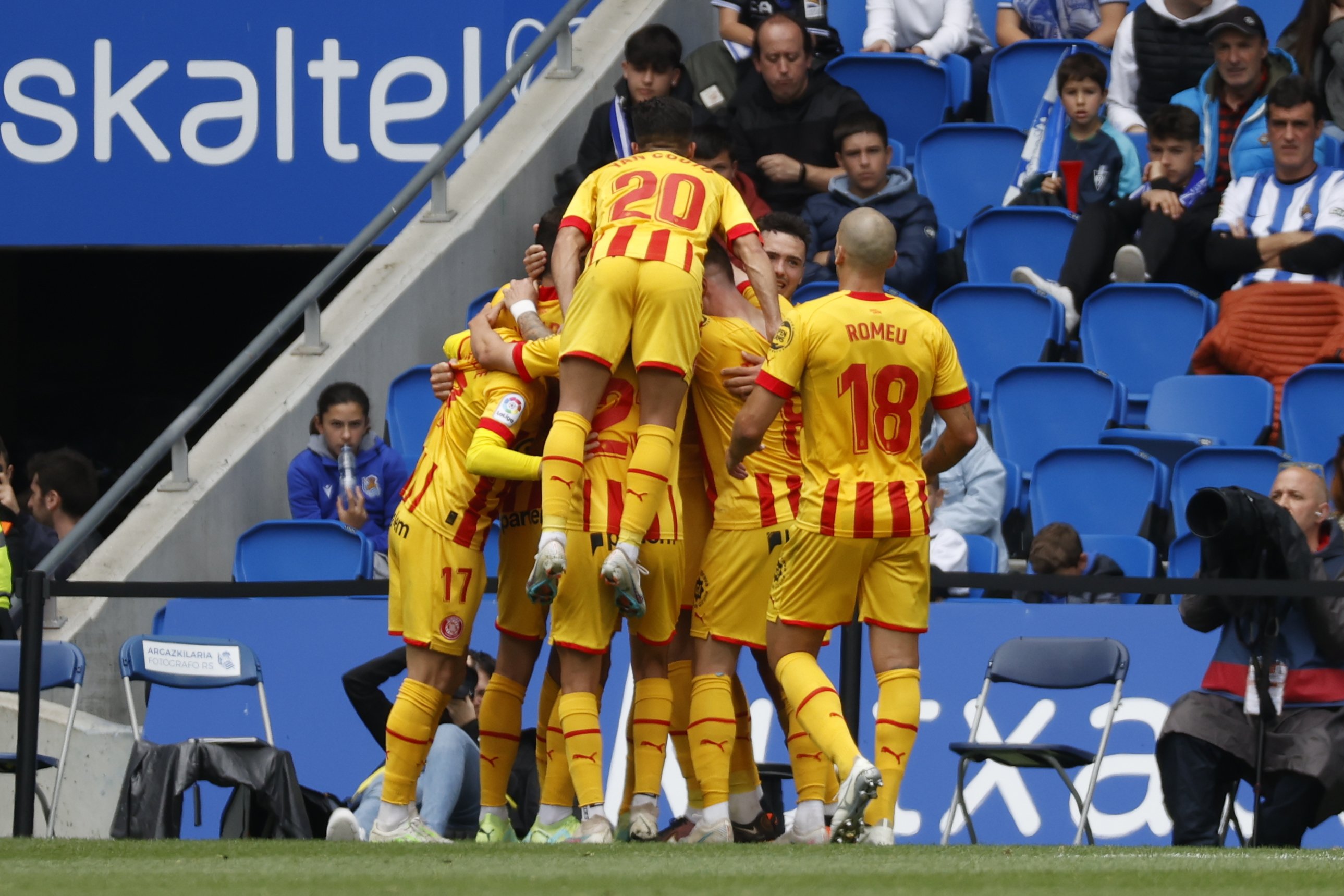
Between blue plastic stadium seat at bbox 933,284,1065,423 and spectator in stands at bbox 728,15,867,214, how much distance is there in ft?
3.61

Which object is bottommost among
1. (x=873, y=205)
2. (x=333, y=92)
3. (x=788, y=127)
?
(x=873, y=205)

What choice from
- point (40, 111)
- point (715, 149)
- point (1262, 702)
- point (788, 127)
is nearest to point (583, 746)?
point (1262, 702)

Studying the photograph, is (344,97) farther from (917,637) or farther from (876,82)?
(917,637)

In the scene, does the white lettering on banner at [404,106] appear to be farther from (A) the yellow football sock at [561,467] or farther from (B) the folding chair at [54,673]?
(A) the yellow football sock at [561,467]

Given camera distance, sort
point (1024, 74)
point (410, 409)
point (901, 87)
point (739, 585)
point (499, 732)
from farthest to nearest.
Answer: point (901, 87) < point (1024, 74) < point (410, 409) < point (739, 585) < point (499, 732)

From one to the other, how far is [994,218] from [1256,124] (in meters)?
1.40

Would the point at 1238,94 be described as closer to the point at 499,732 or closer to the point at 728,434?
the point at 728,434

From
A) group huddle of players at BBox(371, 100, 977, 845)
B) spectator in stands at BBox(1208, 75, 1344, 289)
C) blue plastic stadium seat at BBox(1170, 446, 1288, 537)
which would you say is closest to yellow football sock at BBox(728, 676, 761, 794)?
group huddle of players at BBox(371, 100, 977, 845)

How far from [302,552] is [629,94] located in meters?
3.03

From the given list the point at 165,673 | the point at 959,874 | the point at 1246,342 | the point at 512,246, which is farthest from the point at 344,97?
the point at 959,874

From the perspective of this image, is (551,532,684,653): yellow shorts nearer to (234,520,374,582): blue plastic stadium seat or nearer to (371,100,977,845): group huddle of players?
(371,100,977,845): group huddle of players

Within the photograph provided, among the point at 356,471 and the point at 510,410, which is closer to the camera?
the point at 510,410

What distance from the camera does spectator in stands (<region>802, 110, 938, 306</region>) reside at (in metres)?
10.5

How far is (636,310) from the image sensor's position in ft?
21.9
